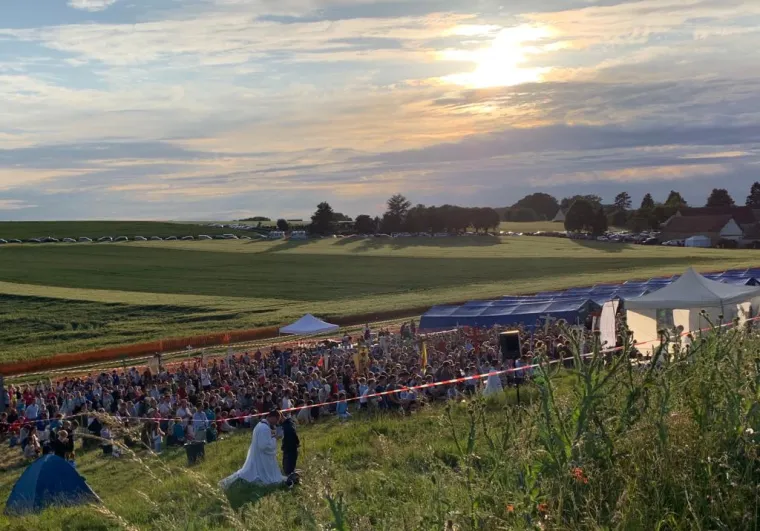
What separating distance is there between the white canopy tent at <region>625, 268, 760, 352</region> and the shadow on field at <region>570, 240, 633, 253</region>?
59270 mm

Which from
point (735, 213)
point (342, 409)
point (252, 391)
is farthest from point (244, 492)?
point (735, 213)

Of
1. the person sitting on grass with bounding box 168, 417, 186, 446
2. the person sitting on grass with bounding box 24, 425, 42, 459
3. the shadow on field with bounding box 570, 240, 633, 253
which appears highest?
the shadow on field with bounding box 570, 240, 633, 253

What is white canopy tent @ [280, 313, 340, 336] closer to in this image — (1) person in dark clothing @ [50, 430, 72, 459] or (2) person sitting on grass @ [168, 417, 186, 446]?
(2) person sitting on grass @ [168, 417, 186, 446]

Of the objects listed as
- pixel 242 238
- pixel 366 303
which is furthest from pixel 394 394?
pixel 242 238

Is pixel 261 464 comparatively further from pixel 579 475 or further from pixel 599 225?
pixel 599 225

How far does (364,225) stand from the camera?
374 ft

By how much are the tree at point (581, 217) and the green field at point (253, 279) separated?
44.9 ft

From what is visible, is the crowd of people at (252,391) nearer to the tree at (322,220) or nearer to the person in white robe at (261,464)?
the person in white robe at (261,464)

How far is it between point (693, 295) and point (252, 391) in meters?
11.3

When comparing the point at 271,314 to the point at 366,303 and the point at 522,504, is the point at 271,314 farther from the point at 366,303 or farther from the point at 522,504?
the point at 522,504

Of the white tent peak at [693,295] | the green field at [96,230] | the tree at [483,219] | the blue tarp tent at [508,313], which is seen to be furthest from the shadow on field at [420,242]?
the white tent peak at [693,295]

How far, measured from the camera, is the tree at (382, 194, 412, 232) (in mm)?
114750

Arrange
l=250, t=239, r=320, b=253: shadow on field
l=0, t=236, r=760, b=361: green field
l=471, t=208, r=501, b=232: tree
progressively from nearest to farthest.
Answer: l=0, t=236, r=760, b=361: green field
l=250, t=239, r=320, b=253: shadow on field
l=471, t=208, r=501, b=232: tree

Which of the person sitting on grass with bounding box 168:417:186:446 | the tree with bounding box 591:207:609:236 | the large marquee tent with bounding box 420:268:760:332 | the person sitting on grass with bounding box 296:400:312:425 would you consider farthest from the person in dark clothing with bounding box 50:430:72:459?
the tree with bounding box 591:207:609:236
